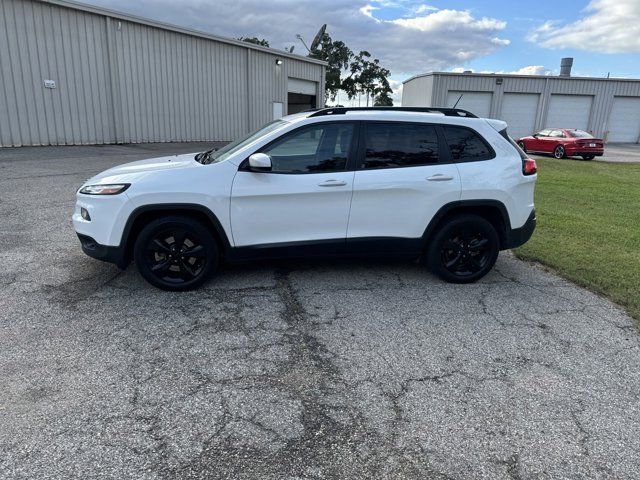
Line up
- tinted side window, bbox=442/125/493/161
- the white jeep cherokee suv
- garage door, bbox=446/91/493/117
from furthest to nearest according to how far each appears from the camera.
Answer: garage door, bbox=446/91/493/117, tinted side window, bbox=442/125/493/161, the white jeep cherokee suv

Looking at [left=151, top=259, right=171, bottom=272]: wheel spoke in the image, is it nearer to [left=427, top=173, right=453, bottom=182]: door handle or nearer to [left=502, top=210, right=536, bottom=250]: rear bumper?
[left=427, top=173, right=453, bottom=182]: door handle

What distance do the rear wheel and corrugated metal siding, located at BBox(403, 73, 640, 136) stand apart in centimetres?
1147

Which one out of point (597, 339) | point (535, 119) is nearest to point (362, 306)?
point (597, 339)

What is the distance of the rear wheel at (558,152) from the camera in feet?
73.9

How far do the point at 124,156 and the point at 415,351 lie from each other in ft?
43.9

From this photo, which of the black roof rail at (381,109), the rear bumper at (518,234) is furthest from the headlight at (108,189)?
the rear bumper at (518,234)

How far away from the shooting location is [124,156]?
14.5 meters

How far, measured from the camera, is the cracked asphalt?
8.06 feet

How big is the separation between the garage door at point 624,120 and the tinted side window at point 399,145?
37229 millimetres

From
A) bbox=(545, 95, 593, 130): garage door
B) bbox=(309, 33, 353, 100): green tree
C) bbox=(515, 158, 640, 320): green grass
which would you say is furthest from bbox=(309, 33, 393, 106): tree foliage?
bbox=(515, 158, 640, 320): green grass

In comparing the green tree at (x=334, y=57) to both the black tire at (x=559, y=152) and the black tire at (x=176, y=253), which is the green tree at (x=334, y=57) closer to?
the black tire at (x=559, y=152)

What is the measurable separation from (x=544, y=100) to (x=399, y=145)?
112 ft

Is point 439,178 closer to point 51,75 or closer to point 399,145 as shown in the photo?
point 399,145

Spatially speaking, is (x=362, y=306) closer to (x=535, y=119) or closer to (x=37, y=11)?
(x=37, y=11)
